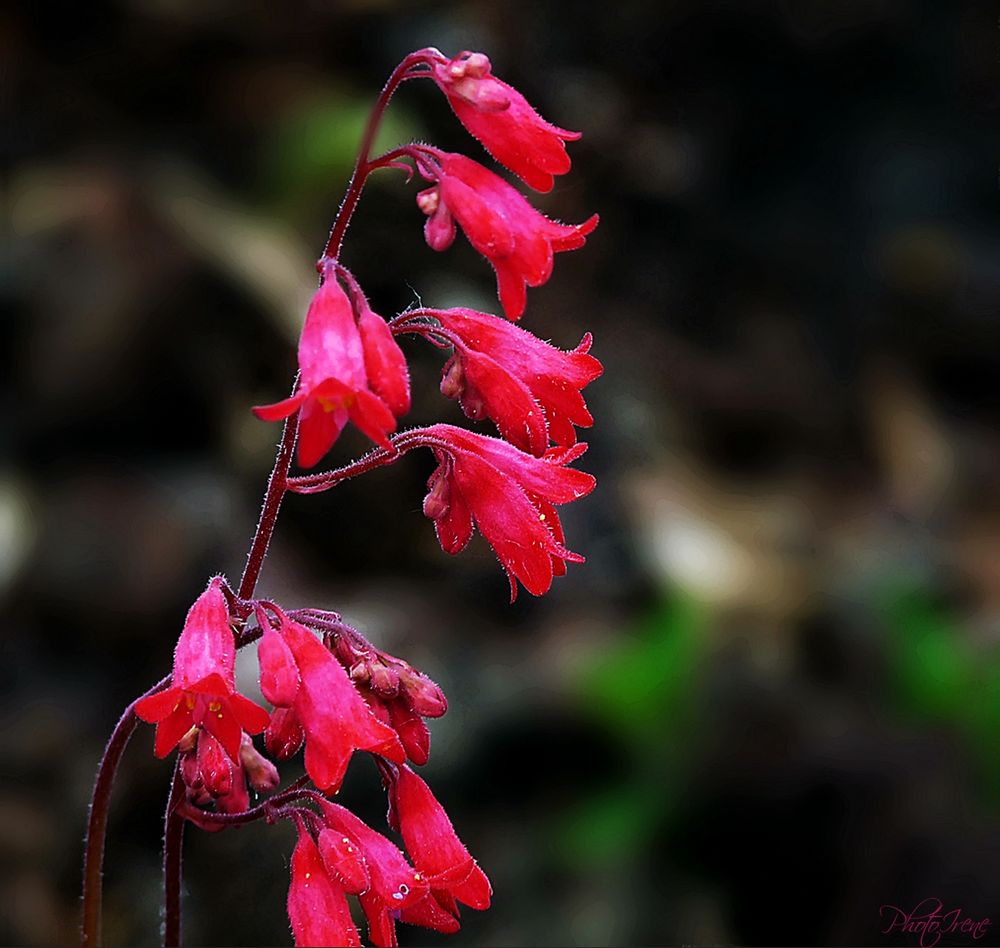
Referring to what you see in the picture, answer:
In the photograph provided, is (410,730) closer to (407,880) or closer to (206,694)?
(407,880)

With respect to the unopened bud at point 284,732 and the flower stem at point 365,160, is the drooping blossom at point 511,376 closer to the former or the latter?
the flower stem at point 365,160

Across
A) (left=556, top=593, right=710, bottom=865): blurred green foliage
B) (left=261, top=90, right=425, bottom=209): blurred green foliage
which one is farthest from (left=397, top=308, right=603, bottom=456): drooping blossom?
(left=261, top=90, right=425, bottom=209): blurred green foliage

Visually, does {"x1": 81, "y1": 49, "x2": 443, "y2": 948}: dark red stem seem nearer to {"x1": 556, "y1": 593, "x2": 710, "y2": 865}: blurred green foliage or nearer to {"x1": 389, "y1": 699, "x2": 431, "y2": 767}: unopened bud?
{"x1": 389, "y1": 699, "x2": 431, "y2": 767}: unopened bud

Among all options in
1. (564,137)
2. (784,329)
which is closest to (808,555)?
(784,329)

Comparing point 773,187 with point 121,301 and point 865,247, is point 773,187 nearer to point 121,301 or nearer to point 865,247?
point 865,247

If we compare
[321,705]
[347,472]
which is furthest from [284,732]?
[347,472]

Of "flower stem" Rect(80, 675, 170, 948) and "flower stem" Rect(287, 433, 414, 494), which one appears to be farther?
"flower stem" Rect(80, 675, 170, 948)
